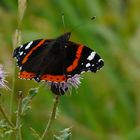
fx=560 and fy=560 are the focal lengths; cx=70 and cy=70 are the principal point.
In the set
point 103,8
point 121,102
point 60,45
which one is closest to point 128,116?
point 121,102

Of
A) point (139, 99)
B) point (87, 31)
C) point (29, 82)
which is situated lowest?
point (139, 99)

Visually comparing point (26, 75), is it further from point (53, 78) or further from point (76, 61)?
point (76, 61)

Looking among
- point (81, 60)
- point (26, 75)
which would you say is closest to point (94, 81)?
point (81, 60)

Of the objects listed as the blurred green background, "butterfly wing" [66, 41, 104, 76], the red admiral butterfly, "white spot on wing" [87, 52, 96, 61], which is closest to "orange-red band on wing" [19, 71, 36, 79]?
the red admiral butterfly

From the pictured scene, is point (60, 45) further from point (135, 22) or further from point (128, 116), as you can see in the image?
point (135, 22)

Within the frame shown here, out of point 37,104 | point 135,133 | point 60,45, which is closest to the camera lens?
point 60,45

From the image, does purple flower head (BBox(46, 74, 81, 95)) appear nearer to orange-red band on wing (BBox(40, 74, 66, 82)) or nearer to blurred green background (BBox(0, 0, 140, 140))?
orange-red band on wing (BBox(40, 74, 66, 82))

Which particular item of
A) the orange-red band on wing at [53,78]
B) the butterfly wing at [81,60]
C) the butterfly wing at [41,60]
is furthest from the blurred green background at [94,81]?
the orange-red band on wing at [53,78]

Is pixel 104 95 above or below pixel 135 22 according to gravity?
below
